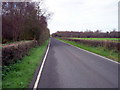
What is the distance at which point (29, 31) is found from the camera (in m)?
31.5

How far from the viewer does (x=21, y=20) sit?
2548 cm

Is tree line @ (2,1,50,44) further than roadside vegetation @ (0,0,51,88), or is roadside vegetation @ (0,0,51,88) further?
tree line @ (2,1,50,44)

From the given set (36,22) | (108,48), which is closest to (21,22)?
(36,22)

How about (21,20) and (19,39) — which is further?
(19,39)

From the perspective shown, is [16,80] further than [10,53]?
No

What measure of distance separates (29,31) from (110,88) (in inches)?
1111

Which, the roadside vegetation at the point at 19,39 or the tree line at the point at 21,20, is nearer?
the roadside vegetation at the point at 19,39

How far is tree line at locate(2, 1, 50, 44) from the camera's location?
76.6 ft

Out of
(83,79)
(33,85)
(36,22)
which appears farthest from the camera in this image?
(36,22)

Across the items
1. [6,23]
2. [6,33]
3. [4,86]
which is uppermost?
[6,23]

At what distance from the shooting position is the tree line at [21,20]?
23.4 m

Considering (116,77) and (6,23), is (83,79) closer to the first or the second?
(116,77)

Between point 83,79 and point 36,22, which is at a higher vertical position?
point 36,22

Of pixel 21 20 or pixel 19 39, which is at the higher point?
pixel 21 20
